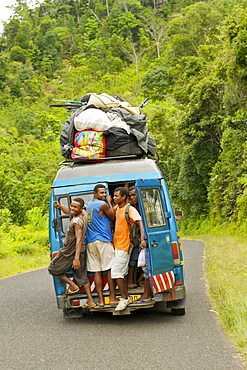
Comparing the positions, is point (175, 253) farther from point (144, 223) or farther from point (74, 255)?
point (74, 255)

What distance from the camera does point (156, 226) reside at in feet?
25.8

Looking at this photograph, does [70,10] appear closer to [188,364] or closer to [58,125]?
[58,125]

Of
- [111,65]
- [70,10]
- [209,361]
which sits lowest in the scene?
[209,361]

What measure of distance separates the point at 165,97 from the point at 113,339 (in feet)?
127

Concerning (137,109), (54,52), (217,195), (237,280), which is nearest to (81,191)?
(137,109)

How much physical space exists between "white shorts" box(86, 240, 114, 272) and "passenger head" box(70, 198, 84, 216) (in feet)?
1.77

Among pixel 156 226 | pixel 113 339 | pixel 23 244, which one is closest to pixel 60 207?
pixel 156 226

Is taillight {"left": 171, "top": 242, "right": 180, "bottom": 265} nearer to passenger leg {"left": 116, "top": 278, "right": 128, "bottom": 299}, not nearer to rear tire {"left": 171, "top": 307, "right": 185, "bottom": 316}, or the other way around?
rear tire {"left": 171, "top": 307, "right": 185, "bottom": 316}

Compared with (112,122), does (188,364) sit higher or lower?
lower

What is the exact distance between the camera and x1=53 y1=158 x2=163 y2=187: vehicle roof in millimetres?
8297

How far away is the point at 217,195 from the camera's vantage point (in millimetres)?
28156

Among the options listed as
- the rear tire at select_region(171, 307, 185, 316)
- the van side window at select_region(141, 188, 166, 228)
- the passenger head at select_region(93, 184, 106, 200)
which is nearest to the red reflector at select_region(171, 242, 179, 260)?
the van side window at select_region(141, 188, 166, 228)

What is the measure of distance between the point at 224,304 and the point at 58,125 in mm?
36532

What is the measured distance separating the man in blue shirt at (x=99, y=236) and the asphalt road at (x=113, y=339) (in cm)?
84
